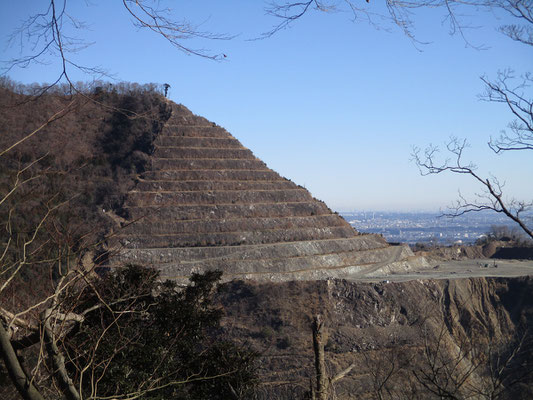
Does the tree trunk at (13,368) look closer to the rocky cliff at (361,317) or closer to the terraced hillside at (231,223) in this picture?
the rocky cliff at (361,317)

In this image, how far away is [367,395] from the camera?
125ft

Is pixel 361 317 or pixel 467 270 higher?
pixel 467 270

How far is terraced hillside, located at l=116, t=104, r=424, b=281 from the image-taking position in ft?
184

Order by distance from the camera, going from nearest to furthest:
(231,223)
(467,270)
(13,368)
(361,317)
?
(13,368) < (361,317) < (231,223) < (467,270)

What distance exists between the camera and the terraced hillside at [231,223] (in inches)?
2202

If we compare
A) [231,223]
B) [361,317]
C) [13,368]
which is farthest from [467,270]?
[13,368]

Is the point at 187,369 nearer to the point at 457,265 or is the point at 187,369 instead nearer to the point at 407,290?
the point at 407,290

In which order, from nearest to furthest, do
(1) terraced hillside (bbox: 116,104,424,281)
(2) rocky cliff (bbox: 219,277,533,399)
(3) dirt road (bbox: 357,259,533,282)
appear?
(2) rocky cliff (bbox: 219,277,533,399) → (1) terraced hillside (bbox: 116,104,424,281) → (3) dirt road (bbox: 357,259,533,282)

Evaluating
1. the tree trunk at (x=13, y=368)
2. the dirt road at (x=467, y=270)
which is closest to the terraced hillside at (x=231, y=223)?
the dirt road at (x=467, y=270)

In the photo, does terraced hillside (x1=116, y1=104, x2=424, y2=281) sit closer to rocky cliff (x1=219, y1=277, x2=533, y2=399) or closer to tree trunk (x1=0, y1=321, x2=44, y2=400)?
rocky cliff (x1=219, y1=277, x2=533, y2=399)

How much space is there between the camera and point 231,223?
2422 inches

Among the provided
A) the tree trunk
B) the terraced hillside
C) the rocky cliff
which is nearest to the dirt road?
the terraced hillside

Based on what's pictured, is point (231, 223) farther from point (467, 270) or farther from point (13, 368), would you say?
point (13, 368)

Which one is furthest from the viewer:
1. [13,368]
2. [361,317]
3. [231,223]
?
[231,223]
